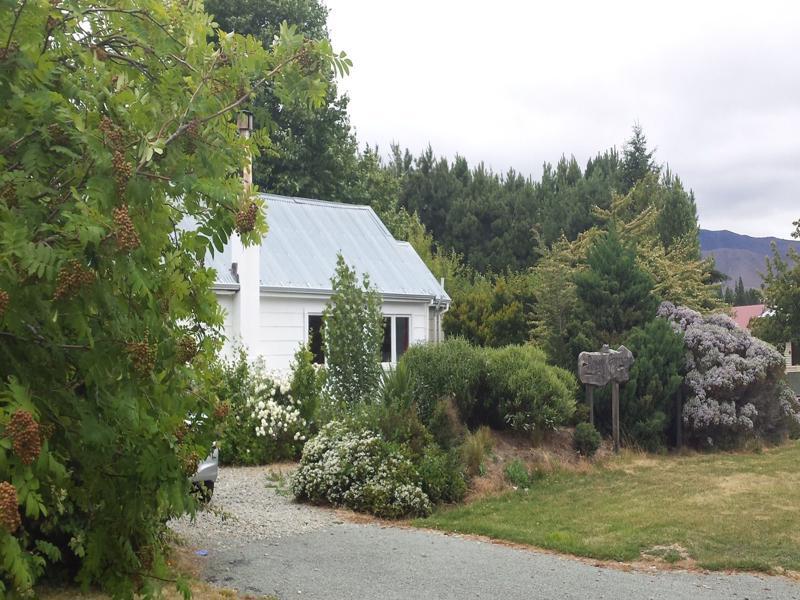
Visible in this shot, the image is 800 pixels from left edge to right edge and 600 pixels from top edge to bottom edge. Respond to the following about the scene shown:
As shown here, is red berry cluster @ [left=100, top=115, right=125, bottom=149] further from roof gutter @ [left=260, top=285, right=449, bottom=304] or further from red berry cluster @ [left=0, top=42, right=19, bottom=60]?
roof gutter @ [left=260, top=285, right=449, bottom=304]

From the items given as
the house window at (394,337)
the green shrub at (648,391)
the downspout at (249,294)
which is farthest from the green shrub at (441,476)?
the house window at (394,337)

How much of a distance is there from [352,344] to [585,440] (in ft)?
14.4

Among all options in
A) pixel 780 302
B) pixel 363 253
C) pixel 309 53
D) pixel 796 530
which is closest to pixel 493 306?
pixel 363 253

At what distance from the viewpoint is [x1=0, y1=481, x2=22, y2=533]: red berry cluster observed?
2.57 meters

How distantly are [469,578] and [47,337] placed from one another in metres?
5.31

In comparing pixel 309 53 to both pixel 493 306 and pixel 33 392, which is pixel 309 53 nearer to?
pixel 33 392

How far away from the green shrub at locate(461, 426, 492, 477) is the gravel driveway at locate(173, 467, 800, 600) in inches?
113

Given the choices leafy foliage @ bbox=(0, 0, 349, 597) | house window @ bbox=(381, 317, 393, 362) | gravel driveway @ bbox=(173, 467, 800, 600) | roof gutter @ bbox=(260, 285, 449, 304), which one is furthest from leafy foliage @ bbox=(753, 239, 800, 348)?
leafy foliage @ bbox=(0, 0, 349, 597)

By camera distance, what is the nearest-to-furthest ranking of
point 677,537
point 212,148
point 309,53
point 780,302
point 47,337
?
1. point 47,337
2. point 212,148
3. point 309,53
4. point 677,537
5. point 780,302

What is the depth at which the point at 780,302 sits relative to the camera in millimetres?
24594

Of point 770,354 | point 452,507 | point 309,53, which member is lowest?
point 452,507

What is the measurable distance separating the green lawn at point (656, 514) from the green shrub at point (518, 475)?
7.3 inches

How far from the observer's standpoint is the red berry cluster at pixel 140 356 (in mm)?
3139

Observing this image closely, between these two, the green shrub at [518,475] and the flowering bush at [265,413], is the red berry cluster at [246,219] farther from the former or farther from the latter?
the flowering bush at [265,413]
